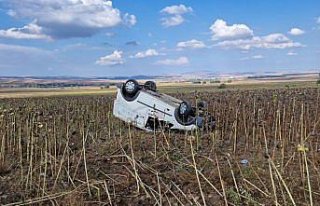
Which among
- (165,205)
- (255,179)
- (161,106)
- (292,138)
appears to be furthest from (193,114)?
(165,205)

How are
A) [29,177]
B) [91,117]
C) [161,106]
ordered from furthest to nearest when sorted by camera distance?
[91,117] → [161,106] → [29,177]

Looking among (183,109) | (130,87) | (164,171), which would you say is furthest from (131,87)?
(164,171)

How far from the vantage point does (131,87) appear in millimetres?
11609

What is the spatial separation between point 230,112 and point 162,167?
259 inches

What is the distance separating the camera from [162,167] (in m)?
7.62

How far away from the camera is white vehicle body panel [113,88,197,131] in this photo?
35.6 ft

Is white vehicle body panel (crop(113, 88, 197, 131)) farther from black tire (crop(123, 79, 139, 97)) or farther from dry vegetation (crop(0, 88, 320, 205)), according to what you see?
dry vegetation (crop(0, 88, 320, 205))

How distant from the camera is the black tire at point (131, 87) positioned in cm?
1157

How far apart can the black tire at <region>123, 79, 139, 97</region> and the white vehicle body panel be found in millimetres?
196

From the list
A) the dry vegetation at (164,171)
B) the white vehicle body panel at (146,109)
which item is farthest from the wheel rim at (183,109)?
the dry vegetation at (164,171)

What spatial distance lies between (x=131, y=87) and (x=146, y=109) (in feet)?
2.45

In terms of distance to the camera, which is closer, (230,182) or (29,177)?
(230,182)

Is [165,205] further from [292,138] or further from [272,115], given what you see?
[272,115]

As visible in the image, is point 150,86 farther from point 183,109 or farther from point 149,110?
point 183,109
